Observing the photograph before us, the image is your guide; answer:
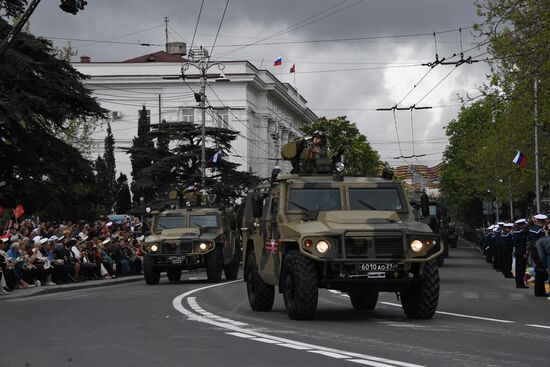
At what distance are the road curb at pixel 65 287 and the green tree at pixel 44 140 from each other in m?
3.40

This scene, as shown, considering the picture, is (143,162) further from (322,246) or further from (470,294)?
(322,246)

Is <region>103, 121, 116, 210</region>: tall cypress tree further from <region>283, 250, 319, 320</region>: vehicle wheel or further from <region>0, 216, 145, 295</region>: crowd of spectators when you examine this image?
<region>283, 250, 319, 320</region>: vehicle wheel

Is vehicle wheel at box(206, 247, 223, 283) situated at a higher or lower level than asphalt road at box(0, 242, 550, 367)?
higher

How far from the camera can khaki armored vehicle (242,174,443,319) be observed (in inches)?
681

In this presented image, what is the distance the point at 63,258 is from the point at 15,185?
5217 millimetres

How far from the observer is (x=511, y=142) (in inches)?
2324

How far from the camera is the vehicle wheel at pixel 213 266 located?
34.9 meters

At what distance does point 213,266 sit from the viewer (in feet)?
115

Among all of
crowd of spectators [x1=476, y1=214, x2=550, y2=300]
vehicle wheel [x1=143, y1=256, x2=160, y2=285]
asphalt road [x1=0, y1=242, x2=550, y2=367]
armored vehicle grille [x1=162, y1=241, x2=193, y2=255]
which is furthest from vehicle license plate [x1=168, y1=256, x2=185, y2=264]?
asphalt road [x1=0, y1=242, x2=550, y2=367]

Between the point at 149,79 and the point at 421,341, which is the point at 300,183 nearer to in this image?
the point at 421,341

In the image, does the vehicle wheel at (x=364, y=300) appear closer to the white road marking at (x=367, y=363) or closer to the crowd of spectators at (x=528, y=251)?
the crowd of spectators at (x=528, y=251)

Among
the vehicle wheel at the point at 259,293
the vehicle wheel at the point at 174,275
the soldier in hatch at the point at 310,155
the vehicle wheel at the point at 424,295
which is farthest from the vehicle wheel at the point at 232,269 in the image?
the vehicle wheel at the point at 424,295

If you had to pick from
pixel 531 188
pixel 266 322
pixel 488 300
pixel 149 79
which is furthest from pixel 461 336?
pixel 149 79

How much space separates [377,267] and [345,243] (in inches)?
21.6
